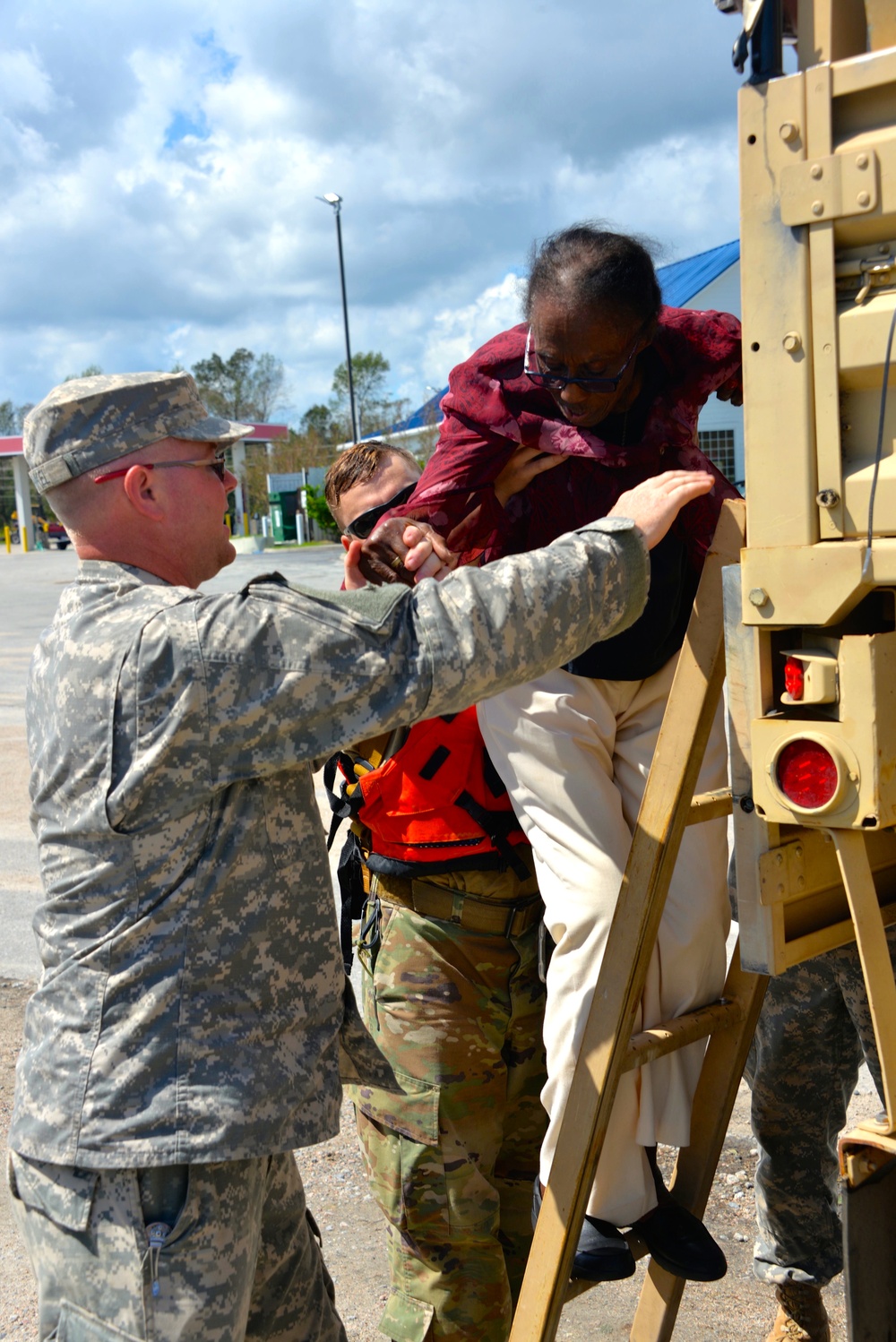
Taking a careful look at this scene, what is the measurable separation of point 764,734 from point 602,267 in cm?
100

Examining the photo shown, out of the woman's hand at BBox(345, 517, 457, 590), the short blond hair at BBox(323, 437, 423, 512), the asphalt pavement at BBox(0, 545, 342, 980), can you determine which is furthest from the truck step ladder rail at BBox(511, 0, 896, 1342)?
the short blond hair at BBox(323, 437, 423, 512)

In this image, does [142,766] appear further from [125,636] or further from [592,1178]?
[592,1178]

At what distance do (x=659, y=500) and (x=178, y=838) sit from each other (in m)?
0.97

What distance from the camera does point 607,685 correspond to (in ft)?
8.00

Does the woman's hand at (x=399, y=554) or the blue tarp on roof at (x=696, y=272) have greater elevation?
the blue tarp on roof at (x=696, y=272)

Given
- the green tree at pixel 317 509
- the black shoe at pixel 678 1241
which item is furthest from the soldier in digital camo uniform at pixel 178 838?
the green tree at pixel 317 509

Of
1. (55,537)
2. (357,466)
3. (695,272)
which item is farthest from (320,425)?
(357,466)

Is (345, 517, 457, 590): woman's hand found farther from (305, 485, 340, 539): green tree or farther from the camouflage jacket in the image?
(305, 485, 340, 539): green tree

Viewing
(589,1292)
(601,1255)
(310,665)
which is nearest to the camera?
(310,665)

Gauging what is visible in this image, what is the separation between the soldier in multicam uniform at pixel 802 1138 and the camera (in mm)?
2787

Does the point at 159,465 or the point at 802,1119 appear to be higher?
the point at 159,465

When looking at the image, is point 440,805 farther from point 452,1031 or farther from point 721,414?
point 721,414

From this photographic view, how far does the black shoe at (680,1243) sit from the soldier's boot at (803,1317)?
0.60 m

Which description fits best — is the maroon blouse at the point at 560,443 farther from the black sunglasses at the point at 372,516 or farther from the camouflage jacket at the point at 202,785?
the camouflage jacket at the point at 202,785
